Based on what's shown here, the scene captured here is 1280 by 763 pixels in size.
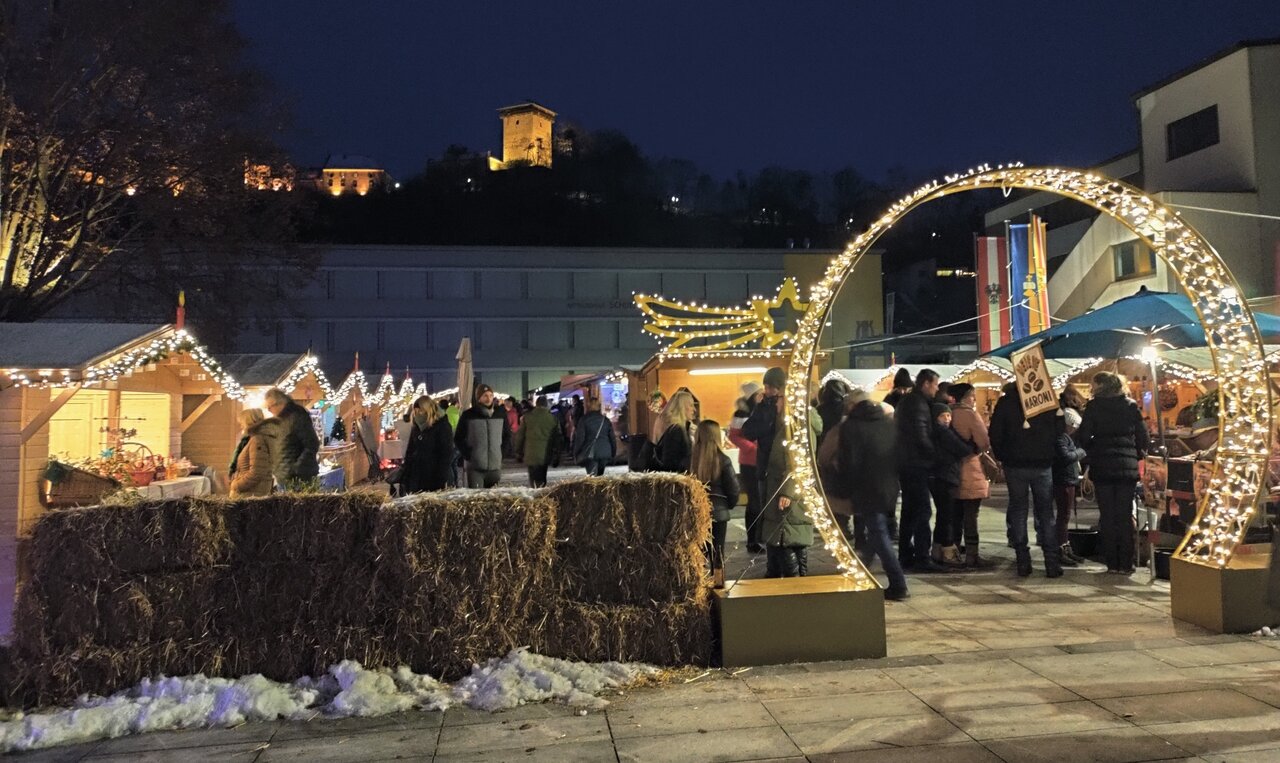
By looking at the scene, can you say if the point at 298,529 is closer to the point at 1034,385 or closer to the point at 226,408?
the point at 1034,385

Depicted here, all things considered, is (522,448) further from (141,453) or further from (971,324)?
(971,324)

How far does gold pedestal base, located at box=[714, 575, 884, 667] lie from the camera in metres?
5.00

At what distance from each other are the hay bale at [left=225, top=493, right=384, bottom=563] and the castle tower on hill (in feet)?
276

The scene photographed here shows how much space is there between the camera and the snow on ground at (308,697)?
4.13 metres

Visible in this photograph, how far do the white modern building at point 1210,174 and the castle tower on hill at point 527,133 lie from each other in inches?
2716

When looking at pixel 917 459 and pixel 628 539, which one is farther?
pixel 917 459

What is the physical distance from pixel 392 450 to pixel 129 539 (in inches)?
584

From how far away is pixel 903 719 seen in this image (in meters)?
4.14

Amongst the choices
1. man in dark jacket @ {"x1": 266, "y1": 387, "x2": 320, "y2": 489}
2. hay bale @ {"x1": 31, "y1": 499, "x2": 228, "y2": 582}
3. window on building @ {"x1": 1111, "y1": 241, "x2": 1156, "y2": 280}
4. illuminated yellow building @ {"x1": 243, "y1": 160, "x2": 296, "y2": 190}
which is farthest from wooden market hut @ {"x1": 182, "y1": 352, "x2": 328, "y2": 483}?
window on building @ {"x1": 1111, "y1": 241, "x2": 1156, "y2": 280}

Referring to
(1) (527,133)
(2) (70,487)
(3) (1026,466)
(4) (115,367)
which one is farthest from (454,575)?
(1) (527,133)

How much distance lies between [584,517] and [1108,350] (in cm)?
834

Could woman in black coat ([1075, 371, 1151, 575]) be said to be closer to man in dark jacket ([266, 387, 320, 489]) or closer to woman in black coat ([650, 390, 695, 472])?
woman in black coat ([650, 390, 695, 472])

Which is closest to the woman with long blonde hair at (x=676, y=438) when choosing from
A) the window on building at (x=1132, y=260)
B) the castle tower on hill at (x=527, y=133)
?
the window on building at (x=1132, y=260)

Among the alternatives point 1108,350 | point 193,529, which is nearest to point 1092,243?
point 1108,350
